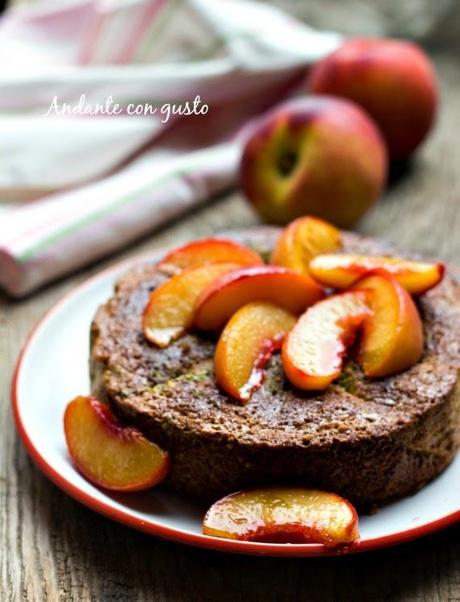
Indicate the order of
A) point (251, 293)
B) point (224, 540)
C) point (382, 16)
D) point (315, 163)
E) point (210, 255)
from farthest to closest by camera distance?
point (382, 16)
point (315, 163)
point (210, 255)
point (251, 293)
point (224, 540)

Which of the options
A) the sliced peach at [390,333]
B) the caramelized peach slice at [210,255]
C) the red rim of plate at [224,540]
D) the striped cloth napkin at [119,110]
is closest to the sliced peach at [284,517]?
the red rim of plate at [224,540]

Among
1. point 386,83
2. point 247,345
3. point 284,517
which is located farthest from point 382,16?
point 284,517

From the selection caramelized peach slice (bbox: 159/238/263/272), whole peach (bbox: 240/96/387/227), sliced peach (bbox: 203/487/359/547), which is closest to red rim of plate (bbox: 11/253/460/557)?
sliced peach (bbox: 203/487/359/547)

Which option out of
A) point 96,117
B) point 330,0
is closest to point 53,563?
point 96,117

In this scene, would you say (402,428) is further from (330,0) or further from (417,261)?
(330,0)

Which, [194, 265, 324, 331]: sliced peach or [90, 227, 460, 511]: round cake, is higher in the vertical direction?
[194, 265, 324, 331]: sliced peach

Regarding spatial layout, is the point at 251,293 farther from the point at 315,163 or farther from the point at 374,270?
the point at 315,163

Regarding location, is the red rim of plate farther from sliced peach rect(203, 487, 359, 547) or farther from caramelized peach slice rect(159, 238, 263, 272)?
caramelized peach slice rect(159, 238, 263, 272)
